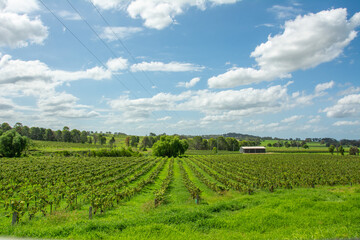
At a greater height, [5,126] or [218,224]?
[5,126]

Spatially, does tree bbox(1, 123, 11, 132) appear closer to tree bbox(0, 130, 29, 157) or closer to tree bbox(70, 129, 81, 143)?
tree bbox(70, 129, 81, 143)

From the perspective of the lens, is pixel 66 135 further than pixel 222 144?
No

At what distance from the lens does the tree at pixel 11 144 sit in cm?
6084

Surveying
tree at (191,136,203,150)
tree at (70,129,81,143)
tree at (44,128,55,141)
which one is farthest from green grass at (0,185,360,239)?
tree at (44,128,55,141)

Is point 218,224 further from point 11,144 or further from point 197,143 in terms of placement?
point 197,143

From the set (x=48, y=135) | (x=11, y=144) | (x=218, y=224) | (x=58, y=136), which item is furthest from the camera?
(x=58, y=136)

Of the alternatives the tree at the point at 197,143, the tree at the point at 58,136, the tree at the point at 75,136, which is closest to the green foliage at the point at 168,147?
the tree at the point at 197,143

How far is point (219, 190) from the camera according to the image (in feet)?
70.3

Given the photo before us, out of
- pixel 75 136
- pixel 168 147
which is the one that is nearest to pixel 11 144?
pixel 168 147

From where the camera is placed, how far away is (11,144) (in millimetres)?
62094

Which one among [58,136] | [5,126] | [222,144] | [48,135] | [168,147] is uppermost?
[5,126]

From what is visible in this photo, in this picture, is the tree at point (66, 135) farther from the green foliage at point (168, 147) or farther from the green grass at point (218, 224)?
the green grass at point (218, 224)

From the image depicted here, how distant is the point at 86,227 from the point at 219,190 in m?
14.1

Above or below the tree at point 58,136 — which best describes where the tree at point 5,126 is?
above
